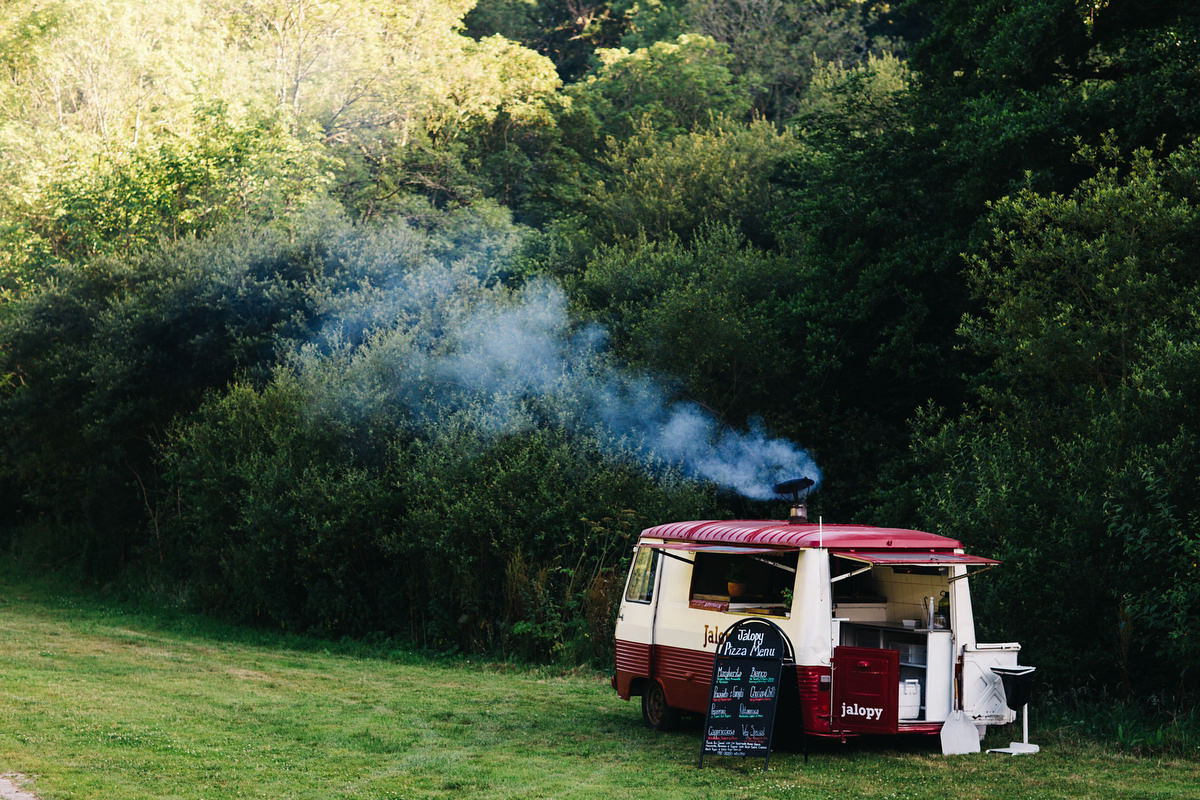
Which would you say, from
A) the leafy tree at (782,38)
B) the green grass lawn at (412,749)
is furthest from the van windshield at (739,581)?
the leafy tree at (782,38)

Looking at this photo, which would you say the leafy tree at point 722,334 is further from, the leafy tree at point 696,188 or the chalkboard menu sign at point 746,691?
the chalkboard menu sign at point 746,691

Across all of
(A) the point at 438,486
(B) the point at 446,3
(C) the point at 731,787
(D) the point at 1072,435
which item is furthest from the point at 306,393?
→ (B) the point at 446,3

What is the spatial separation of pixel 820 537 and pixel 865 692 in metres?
1.39

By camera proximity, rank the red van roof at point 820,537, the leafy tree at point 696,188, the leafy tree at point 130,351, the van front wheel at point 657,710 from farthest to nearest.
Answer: the leafy tree at point 696,188
the leafy tree at point 130,351
the van front wheel at point 657,710
the red van roof at point 820,537

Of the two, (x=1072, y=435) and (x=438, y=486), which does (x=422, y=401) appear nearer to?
(x=438, y=486)

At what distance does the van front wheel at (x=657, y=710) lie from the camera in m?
12.8

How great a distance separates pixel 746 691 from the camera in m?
10.8

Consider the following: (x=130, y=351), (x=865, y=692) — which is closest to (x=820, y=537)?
(x=865, y=692)

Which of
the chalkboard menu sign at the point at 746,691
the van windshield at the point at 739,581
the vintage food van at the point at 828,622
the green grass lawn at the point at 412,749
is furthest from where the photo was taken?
the van windshield at the point at 739,581

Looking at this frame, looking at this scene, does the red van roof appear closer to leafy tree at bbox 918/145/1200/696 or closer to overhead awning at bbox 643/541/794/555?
overhead awning at bbox 643/541/794/555

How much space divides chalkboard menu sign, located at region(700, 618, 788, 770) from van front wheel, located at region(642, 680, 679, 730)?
1.68 meters

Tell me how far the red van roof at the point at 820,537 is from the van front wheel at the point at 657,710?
5.50 ft

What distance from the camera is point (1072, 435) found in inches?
642

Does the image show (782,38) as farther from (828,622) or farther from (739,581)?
(828,622)
